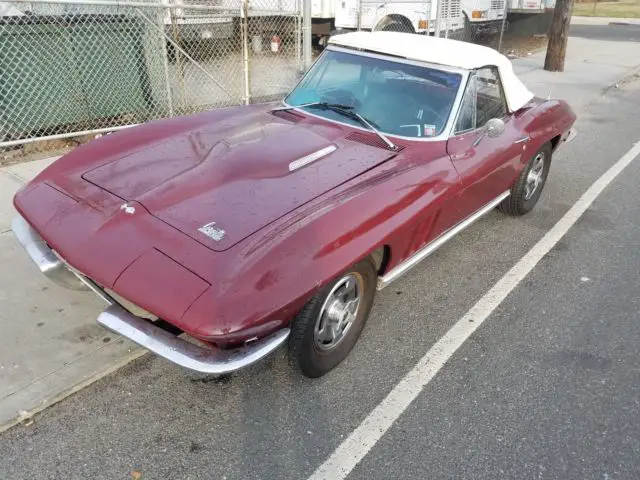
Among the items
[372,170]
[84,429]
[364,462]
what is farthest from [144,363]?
[372,170]

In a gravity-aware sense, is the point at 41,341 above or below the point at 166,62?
below

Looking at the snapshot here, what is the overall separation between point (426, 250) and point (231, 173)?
128 centimetres

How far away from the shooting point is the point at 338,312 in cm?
279

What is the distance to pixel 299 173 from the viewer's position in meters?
2.98

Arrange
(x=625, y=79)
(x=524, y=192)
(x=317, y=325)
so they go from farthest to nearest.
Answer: (x=625, y=79) < (x=524, y=192) < (x=317, y=325)

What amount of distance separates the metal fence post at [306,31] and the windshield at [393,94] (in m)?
3.36

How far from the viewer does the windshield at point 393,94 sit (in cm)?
357

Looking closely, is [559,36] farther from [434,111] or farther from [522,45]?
[434,111]

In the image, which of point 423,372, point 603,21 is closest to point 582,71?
point 423,372

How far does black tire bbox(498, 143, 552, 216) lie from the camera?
446 cm

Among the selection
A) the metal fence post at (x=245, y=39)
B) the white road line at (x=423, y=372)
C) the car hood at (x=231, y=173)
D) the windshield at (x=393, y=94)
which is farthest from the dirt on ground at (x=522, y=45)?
the car hood at (x=231, y=173)

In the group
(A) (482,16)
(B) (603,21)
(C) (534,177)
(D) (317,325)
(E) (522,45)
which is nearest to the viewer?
(D) (317,325)

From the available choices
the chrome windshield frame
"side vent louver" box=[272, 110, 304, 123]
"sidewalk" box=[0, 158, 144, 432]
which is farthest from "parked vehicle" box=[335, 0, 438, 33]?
"sidewalk" box=[0, 158, 144, 432]

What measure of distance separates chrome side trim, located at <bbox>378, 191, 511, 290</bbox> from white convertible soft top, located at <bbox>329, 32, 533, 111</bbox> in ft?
3.11
